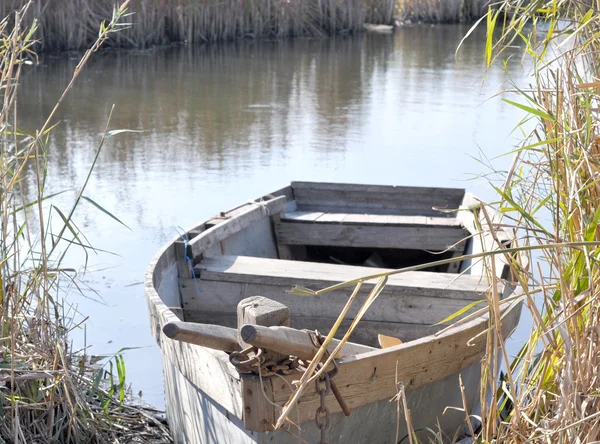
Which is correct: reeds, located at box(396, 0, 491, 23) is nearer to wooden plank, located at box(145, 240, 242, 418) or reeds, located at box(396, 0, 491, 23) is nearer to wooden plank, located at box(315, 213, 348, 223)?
wooden plank, located at box(315, 213, 348, 223)

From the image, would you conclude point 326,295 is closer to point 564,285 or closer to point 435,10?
point 564,285

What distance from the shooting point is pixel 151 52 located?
16.2m

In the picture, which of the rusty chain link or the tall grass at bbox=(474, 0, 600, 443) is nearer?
the tall grass at bbox=(474, 0, 600, 443)

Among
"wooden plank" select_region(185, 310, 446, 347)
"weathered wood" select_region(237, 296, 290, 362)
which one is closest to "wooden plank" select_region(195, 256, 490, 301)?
"wooden plank" select_region(185, 310, 446, 347)

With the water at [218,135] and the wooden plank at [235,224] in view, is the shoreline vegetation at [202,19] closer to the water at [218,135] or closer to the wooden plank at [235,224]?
the water at [218,135]

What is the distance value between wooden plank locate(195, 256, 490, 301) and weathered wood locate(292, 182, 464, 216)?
1446 millimetres

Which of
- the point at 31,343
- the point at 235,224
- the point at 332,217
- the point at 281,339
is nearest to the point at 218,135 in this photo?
the point at 332,217

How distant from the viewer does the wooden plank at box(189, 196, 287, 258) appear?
377 centimetres

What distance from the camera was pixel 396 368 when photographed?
2512mm

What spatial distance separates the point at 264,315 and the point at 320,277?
1.31m

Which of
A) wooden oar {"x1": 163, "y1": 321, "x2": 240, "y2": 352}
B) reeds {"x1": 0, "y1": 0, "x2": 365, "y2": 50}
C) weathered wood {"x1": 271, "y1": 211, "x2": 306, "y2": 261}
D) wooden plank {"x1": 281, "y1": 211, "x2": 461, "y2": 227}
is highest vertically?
reeds {"x1": 0, "y1": 0, "x2": 365, "y2": 50}

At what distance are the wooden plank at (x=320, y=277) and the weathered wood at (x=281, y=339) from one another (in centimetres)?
120

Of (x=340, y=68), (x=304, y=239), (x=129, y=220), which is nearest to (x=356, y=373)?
(x=304, y=239)

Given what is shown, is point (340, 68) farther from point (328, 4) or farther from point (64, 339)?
point (64, 339)
